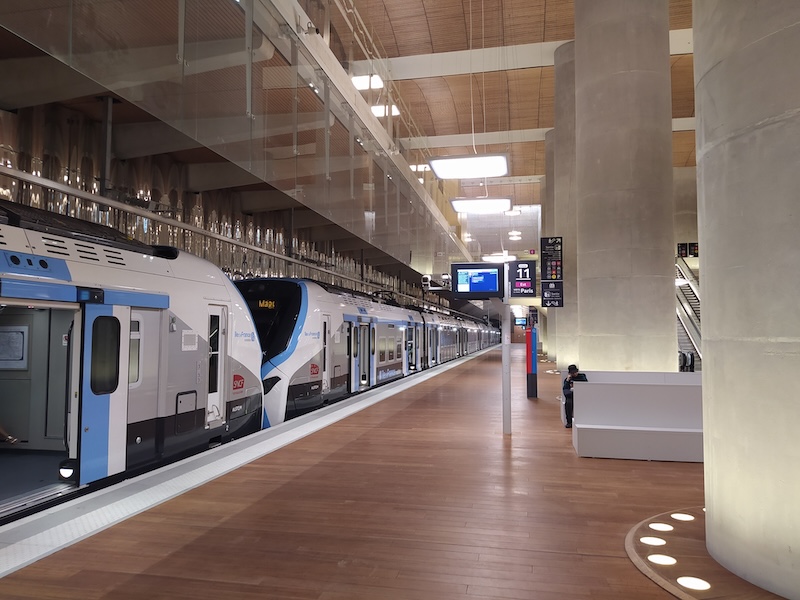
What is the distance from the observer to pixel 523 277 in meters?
12.6

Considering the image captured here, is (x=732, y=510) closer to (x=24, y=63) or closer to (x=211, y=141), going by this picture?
(x=211, y=141)

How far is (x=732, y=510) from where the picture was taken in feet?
11.0

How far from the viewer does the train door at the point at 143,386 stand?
18.5 ft

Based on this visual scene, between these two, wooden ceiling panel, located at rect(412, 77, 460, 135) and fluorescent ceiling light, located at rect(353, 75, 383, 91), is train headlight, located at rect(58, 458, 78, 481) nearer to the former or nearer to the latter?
fluorescent ceiling light, located at rect(353, 75, 383, 91)

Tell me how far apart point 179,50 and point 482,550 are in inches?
249

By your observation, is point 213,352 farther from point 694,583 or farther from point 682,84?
point 682,84

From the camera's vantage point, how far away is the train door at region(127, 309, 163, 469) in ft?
18.5

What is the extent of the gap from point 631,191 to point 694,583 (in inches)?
314

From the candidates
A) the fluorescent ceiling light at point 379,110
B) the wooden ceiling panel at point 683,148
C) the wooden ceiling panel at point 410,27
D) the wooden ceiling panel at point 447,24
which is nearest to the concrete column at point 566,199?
the wooden ceiling panel at point 447,24

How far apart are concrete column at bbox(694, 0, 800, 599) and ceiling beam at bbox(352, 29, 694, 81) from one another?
13913 mm

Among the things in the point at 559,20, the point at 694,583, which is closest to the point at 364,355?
the point at 559,20

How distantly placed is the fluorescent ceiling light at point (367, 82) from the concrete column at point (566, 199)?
16.5 ft

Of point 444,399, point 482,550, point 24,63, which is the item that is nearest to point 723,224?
point 482,550

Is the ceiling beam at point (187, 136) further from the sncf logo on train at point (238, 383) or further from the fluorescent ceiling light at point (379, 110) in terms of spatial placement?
the fluorescent ceiling light at point (379, 110)
